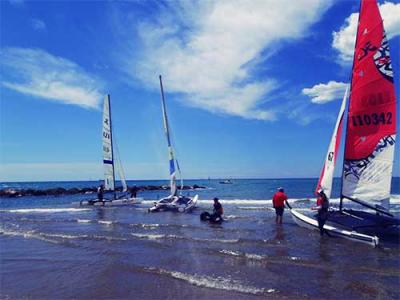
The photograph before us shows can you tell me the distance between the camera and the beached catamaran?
14.0 metres

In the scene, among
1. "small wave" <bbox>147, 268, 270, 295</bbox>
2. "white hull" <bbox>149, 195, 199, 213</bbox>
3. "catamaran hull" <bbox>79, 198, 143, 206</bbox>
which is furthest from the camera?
"catamaran hull" <bbox>79, 198, 143, 206</bbox>

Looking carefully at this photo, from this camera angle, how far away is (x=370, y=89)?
565 inches

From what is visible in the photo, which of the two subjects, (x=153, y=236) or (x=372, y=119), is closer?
(x=372, y=119)

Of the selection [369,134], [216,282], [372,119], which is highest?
[372,119]

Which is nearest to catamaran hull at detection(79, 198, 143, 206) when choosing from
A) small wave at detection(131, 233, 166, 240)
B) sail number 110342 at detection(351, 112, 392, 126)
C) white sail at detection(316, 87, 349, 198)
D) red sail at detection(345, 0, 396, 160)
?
small wave at detection(131, 233, 166, 240)

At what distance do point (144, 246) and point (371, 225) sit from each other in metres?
9.15

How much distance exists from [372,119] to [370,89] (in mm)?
1240

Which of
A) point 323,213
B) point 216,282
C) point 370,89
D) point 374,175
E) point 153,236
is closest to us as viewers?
point 216,282

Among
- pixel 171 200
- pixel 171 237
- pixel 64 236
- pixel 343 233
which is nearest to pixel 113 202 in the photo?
→ pixel 171 200

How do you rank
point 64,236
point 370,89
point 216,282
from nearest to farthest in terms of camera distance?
point 216,282, point 370,89, point 64,236

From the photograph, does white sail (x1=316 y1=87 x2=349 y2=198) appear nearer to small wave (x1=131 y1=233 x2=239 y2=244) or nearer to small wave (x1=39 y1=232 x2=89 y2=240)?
small wave (x1=131 y1=233 x2=239 y2=244)

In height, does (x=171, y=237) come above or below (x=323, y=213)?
below

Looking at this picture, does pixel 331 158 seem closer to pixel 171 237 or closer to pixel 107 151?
pixel 171 237

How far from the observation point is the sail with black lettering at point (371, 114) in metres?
14.0
